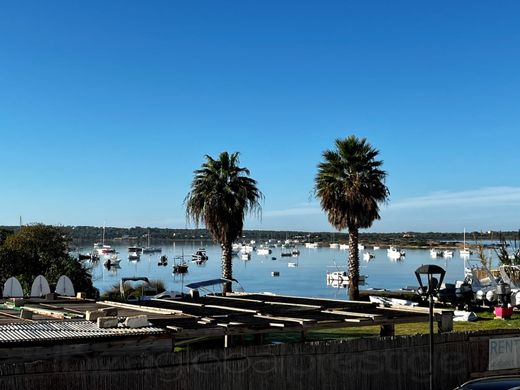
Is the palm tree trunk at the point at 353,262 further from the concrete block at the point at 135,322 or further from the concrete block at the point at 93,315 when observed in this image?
the concrete block at the point at 135,322

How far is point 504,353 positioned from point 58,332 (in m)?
11.0

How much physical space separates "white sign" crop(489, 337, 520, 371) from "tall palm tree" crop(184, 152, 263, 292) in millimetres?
22451

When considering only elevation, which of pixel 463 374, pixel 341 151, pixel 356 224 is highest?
pixel 341 151

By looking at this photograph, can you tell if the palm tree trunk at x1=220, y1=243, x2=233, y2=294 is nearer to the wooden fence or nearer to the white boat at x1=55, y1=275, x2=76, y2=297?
the white boat at x1=55, y1=275, x2=76, y2=297

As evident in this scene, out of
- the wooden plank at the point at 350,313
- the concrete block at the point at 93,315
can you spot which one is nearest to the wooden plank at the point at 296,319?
the wooden plank at the point at 350,313

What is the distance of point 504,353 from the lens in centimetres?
1684

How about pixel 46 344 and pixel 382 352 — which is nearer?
pixel 46 344

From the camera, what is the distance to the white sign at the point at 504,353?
54.7 ft

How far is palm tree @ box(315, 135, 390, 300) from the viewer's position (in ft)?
128

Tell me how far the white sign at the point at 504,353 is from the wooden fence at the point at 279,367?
0.18 m

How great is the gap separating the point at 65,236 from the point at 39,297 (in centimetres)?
2683

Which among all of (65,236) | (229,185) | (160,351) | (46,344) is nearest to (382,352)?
(160,351)

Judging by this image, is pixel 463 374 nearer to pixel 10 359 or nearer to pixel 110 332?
pixel 110 332

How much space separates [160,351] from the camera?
13.2 m
